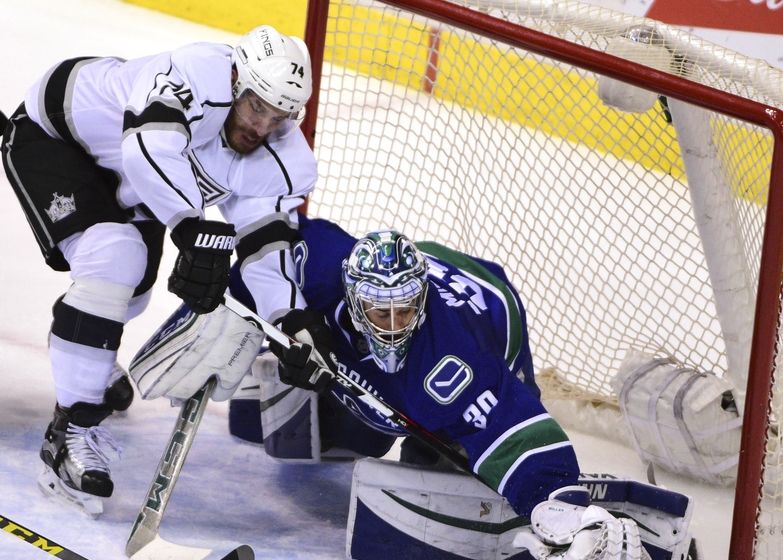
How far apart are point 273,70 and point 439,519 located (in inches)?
41.4

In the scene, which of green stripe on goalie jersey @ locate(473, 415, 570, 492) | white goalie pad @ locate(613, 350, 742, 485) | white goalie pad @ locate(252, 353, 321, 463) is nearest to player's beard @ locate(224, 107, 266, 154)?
white goalie pad @ locate(252, 353, 321, 463)

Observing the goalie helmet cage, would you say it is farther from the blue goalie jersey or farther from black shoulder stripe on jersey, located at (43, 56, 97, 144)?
black shoulder stripe on jersey, located at (43, 56, 97, 144)

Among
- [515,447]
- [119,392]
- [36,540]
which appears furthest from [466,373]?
[119,392]

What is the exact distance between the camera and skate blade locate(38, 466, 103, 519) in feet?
9.66

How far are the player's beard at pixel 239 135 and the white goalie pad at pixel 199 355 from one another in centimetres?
38

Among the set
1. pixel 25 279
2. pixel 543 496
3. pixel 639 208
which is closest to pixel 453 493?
pixel 543 496

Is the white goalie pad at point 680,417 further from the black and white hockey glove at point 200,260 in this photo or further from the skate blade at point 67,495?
the skate blade at point 67,495

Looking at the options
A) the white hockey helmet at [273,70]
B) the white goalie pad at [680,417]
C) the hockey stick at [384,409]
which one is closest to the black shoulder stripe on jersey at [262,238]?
the hockey stick at [384,409]

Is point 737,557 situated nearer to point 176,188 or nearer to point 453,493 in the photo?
point 453,493

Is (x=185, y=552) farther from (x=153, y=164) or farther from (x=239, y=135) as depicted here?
(x=239, y=135)

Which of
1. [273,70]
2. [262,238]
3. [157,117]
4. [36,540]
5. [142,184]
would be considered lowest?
[36,540]

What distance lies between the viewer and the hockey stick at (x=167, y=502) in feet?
9.21

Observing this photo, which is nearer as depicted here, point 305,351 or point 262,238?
point 305,351

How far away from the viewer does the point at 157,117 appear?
283 cm
